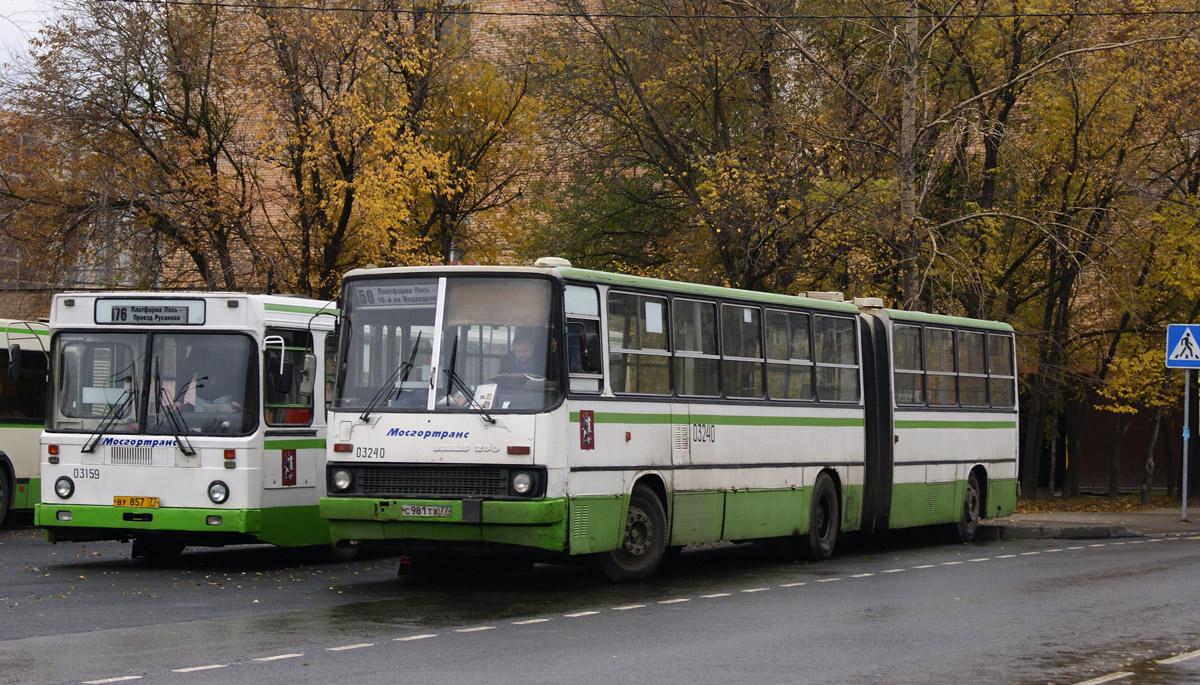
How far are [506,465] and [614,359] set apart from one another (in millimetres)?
1698

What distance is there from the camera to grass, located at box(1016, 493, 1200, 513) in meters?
30.6

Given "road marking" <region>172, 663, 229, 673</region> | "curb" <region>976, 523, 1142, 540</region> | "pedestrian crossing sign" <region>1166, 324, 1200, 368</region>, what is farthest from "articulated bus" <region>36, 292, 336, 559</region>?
"pedestrian crossing sign" <region>1166, 324, 1200, 368</region>

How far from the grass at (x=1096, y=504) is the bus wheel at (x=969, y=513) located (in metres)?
7.27

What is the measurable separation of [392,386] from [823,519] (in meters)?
6.71

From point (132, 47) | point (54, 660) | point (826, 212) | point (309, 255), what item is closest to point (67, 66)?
point (132, 47)

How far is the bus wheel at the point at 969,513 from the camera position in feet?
71.4

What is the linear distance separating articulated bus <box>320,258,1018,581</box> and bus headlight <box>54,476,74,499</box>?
348cm

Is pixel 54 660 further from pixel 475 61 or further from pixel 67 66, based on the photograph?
pixel 475 61

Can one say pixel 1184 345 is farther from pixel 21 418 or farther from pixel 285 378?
pixel 21 418

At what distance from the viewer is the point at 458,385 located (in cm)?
1355

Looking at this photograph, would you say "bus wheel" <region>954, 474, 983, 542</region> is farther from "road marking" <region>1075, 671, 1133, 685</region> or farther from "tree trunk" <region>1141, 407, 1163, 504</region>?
"tree trunk" <region>1141, 407, 1163, 504</region>

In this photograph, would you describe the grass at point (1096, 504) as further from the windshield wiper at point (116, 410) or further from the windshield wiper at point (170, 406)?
the windshield wiper at point (116, 410)

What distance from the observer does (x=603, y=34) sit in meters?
29.6

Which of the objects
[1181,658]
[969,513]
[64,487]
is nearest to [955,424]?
[969,513]
